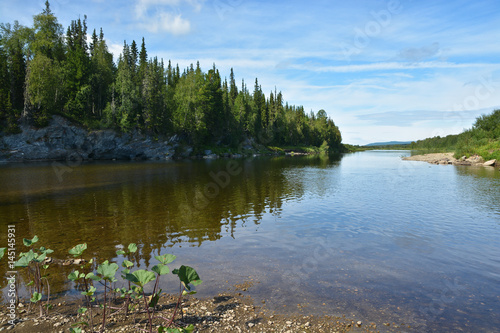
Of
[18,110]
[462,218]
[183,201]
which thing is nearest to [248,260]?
[183,201]

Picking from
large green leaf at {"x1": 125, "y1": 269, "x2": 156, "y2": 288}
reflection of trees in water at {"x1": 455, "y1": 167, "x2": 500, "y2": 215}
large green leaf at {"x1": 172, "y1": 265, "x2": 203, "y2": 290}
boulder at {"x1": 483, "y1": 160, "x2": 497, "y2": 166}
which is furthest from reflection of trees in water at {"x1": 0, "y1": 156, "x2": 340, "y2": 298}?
boulder at {"x1": 483, "y1": 160, "x2": 497, "y2": 166}

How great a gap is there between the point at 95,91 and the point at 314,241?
10065 cm

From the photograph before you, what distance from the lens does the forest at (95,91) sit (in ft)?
238

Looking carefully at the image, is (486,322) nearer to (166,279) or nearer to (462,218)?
(166,279)

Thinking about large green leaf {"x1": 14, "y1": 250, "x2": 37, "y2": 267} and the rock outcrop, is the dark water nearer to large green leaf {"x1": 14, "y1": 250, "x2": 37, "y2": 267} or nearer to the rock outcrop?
large green leaf {"x1": 14, "y1": 250, "x2": 37, "y2": 267}

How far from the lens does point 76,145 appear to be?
7825cm

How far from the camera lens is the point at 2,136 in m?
67.7

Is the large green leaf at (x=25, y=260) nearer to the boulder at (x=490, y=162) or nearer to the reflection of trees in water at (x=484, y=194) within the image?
the reflection of trees in water at (x=484, y=194)

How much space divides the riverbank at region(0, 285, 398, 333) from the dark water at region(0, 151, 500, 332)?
528 millimetres

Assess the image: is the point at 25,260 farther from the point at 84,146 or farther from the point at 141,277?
the point at 84,146

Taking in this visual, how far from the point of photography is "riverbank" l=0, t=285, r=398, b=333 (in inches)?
268

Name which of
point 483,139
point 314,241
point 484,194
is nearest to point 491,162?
point 483,139

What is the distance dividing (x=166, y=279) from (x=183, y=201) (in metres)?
14.8

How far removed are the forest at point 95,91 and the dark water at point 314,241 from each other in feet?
194
